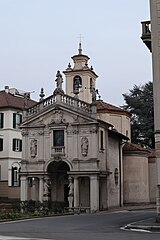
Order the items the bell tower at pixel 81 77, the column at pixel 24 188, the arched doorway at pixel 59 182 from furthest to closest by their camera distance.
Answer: the bell tower at pixel 81 77 < the arched doorway at pixel 59 182 < the column at pixel 24 188

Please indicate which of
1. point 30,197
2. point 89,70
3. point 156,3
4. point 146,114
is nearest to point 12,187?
point 30,197

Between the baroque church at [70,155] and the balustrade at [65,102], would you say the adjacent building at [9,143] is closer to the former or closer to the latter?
the baroque church at [70,155]

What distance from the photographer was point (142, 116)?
7694 centimetres

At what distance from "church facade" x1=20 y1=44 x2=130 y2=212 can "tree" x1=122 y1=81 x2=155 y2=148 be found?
25297 mm

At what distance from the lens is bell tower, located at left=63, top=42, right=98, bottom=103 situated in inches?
2287

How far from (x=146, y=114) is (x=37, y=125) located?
31567 millimetres

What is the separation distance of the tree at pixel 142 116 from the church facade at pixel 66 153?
→ 2530 cm

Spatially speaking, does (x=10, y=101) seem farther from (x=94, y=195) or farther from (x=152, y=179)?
(x=94, y=195)

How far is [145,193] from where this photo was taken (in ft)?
189

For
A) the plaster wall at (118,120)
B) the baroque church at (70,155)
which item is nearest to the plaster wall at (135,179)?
the baroque church at (70,155)

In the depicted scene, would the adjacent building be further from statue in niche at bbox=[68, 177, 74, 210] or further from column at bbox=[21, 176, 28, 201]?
statue in niche at bbox=[68, 177, 74, 210]

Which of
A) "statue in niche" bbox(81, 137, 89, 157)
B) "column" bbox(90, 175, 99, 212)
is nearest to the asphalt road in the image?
"column" bbox(90, 175, 99, 212)

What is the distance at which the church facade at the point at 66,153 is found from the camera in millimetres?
45906

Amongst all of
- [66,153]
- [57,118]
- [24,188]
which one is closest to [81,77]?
[57,118]
